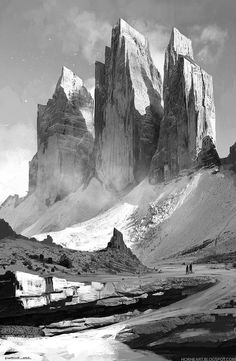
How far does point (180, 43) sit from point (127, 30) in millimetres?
16387

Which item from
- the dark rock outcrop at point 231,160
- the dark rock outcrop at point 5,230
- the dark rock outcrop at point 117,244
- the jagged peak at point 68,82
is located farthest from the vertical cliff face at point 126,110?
the dark rock outcrop at point 5,230

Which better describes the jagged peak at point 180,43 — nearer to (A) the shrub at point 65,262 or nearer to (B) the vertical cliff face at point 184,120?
(B) the vertical cliff face at point 184,120

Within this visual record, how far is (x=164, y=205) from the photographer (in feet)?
299

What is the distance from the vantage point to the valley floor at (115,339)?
17.9m

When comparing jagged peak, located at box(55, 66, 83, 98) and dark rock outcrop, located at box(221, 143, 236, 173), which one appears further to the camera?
jagged peak, located at box(55, 66, 83, 98)

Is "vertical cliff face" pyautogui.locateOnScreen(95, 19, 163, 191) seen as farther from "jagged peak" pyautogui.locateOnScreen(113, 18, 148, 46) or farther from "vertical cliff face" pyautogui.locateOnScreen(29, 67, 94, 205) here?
"vertical cliff face" pyautogui.locateOnScreen(29, 67, 94, 205)

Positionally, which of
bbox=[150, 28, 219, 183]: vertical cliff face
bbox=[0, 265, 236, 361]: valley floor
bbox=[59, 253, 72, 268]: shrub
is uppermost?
bbox=[150, 28, 219, 183]: vertical cliff face

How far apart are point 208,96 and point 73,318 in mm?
97688

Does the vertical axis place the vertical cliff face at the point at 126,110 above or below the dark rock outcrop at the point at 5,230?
above

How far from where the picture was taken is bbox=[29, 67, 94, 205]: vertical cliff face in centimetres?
14588

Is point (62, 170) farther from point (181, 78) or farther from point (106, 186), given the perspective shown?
point (181, 78)

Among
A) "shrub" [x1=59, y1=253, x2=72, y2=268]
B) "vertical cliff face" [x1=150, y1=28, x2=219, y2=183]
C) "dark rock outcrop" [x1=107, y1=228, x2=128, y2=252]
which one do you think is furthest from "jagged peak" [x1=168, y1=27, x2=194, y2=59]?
"shrub" [x1=59, y1=253, x2=72, y2=268]

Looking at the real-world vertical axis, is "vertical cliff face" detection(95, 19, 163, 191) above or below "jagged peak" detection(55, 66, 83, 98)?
below

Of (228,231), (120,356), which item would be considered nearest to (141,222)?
(228,231)
